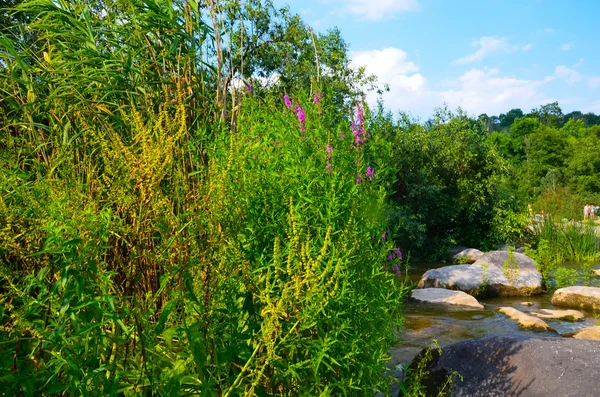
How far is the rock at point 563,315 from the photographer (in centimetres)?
877

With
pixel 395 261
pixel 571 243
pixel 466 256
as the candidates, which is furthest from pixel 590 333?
pixel 466 256

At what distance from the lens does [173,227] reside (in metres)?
2.42

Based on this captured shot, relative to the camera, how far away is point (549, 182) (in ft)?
166

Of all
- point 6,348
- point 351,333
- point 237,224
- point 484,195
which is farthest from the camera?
point 484,195

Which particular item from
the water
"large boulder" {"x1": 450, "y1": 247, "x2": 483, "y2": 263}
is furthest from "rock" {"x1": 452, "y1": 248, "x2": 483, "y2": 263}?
the water

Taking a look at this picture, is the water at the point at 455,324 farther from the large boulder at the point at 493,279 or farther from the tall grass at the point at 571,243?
the tall grass at the point at 571,243

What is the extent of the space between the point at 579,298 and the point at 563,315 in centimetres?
100

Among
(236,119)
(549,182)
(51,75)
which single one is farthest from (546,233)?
(549,182)

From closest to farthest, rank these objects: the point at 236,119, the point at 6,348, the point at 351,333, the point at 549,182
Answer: the point at 6,348, the point at 351,333, the point at 236,119, the point at 549,182

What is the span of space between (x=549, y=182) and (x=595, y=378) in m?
51.6

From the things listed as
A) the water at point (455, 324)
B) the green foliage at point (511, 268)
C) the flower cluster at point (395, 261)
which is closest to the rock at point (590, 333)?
the water at point (455, 324)

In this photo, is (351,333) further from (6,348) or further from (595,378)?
(595,378)

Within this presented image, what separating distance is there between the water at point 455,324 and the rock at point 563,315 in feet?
0.41

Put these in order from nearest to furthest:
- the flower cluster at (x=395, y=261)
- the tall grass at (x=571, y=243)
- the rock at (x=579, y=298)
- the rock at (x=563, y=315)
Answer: the flower cluster at (x=395, y=261)
the rock at (x=563, y=315)
the rock at (x=579, y=298)
the tall grass at (x=571, y=243)
